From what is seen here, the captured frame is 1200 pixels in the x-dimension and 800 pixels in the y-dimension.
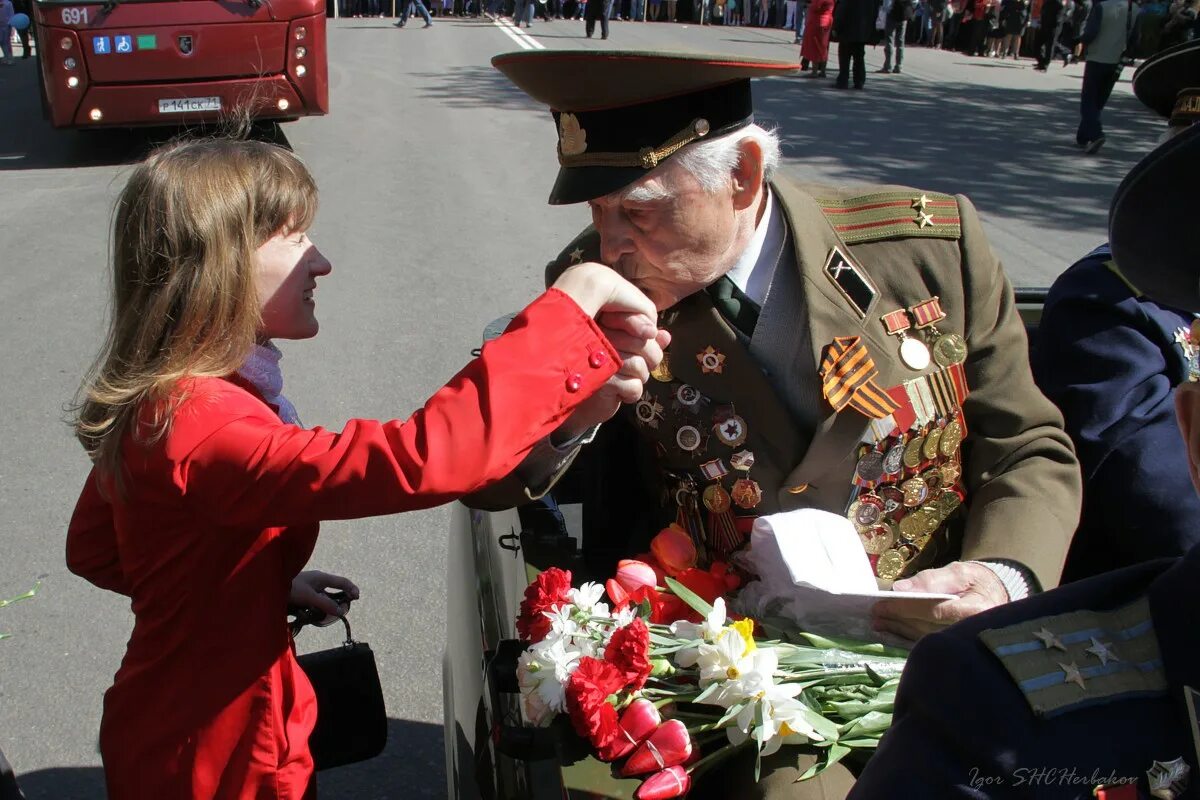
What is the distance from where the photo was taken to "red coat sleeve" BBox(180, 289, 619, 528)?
60.2 inches

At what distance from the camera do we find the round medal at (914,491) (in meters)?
2.33

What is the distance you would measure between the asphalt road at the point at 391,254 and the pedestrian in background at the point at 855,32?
0.57m

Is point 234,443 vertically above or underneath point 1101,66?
underneath

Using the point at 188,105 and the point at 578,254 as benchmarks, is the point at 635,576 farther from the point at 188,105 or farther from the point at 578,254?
the point at 188,105

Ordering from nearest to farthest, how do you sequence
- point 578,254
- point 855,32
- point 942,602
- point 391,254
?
point 942,602
point 578,254
point 391,254
point 855,32

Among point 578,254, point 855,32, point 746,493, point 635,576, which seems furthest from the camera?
point 855,32

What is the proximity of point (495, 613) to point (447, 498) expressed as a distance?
2.27 ft

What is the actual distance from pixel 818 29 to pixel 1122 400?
16933mm

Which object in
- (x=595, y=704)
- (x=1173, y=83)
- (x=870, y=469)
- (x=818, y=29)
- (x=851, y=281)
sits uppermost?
(x=818, y=29)

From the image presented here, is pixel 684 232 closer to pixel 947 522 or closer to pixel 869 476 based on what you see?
pixel 869 476

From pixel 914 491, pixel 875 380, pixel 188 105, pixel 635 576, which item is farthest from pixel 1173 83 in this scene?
pixel 188 105

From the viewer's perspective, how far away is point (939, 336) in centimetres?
233

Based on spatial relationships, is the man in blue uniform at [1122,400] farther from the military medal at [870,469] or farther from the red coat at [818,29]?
the red coat at [818,29]

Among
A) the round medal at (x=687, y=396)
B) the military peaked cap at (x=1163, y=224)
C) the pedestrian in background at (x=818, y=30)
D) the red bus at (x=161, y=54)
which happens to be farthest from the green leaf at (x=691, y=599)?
the pedestrian in background at (x=818, y=30)
